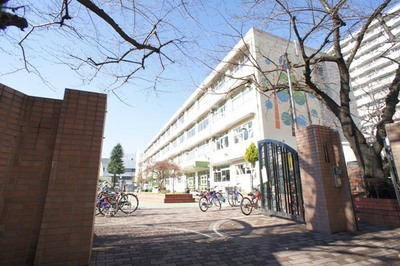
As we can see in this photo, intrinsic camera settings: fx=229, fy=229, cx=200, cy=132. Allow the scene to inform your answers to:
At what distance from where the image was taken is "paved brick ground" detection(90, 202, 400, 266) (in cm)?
348

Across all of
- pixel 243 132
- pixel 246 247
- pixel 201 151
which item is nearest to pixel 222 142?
pixel 243 132

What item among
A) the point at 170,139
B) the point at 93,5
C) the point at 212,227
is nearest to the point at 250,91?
the point at 212,227

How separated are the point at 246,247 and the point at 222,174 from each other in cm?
2062

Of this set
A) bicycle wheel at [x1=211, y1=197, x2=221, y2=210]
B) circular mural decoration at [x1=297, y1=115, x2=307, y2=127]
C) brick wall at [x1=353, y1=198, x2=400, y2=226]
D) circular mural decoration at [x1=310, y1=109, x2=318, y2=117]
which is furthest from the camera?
circular mural decoration at [x1=310, y1=109, x2=318, y2=117]

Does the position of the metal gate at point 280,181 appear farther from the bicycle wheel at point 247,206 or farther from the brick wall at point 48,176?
the brick wall at point 48,176

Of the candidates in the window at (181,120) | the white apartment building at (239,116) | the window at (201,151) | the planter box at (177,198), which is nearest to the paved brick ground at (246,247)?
the white apartment building at (239,116)

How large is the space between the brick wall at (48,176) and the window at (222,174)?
20.6 m

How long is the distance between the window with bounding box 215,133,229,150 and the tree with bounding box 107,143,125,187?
42829 millimetres

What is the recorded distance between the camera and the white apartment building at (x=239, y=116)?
17875 mm

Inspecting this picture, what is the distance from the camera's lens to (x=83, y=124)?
3543 millimetres

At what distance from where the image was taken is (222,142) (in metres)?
24.9

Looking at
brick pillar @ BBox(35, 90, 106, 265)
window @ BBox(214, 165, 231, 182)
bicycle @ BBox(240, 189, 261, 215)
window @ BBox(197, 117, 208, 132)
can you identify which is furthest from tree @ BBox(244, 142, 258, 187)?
brick pillar @ BBox(35, 90, 106, 265)

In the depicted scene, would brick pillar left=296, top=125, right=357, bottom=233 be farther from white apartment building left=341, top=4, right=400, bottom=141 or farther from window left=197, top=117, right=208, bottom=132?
window left=197, top=117, right=208, bottom=132

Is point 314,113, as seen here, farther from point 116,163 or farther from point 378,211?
point 116,163
